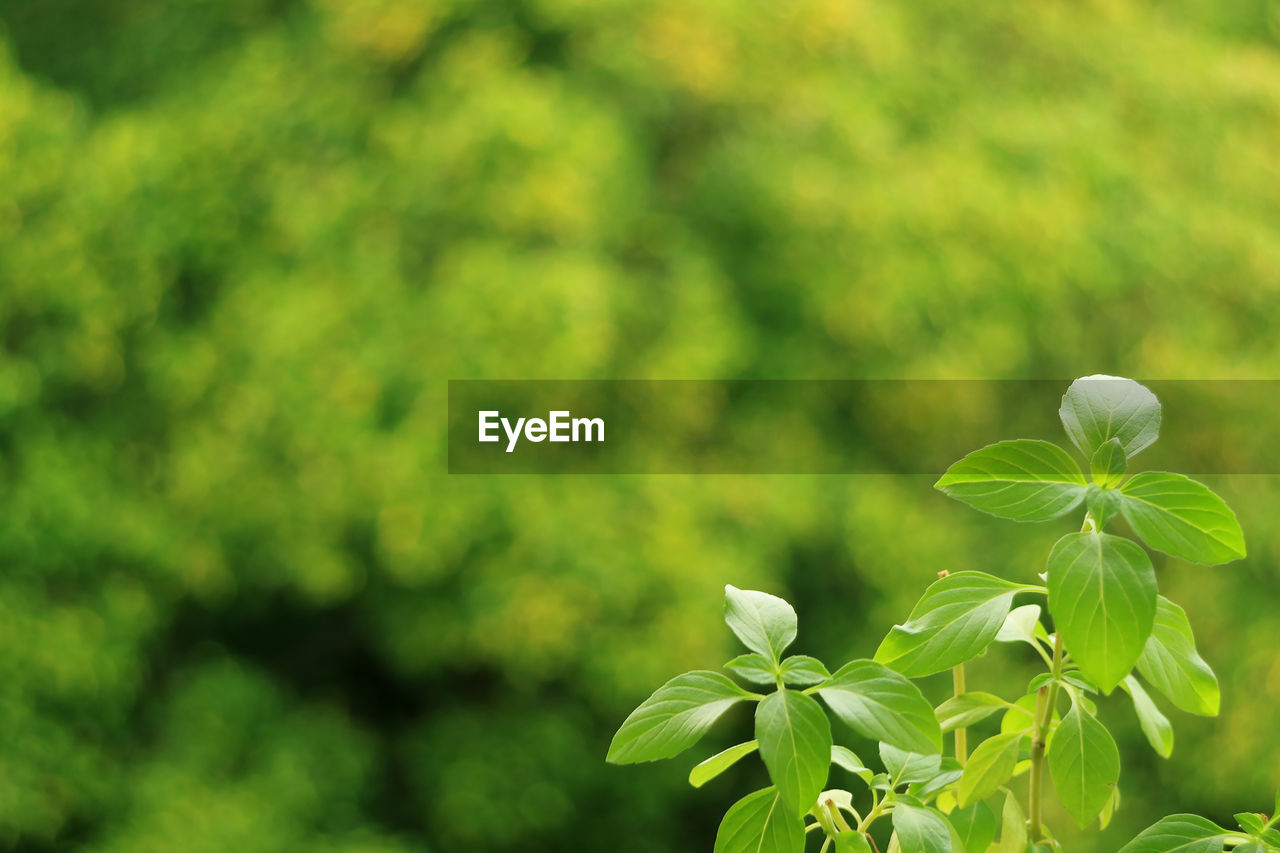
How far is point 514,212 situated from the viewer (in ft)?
6.08

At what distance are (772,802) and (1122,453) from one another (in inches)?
4.0

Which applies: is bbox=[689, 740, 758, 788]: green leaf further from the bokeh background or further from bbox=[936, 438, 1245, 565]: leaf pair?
the bokeh background

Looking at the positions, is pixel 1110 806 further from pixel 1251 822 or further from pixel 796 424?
pixel 796 424

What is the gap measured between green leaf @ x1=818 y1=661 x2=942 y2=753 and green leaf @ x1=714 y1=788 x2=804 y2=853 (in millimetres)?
29

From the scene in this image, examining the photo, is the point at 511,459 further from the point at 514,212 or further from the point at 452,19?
the point at 452,19

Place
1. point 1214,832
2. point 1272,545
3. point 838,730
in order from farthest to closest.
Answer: point 1272,545, point 838,730, point 1214,832

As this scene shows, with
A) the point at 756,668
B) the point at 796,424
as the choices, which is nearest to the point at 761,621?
the point at 756,668

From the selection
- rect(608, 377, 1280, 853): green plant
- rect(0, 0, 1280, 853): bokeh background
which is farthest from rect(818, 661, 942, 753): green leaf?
rect(0, 0, 1280, 853): bokeh background

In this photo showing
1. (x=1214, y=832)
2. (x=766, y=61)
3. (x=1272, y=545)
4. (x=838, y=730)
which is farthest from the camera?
(x=766, y=61)

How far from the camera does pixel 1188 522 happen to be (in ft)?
0.88

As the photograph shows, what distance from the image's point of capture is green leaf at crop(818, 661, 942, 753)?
26 centimetres

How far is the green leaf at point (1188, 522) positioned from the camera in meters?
0.26

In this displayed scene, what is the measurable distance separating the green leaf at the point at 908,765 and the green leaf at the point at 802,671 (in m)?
0.02

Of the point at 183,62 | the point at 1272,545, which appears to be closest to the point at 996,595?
the point at 1272,545
